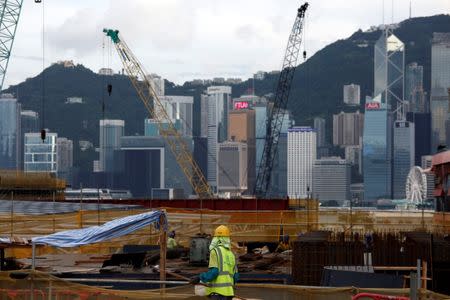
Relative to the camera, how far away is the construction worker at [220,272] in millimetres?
17045

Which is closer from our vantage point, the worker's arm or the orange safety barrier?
the orange safety barrier

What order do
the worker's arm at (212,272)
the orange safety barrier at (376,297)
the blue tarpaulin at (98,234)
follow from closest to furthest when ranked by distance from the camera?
the orange safety barrier at (376,297)
the worker's arm at (212,272)
the blue tarpaulin at (98,234)

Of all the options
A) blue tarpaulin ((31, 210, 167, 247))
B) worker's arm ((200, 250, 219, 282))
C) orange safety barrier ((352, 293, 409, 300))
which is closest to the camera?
orange safety barrier ((352, 293, 409, 300))

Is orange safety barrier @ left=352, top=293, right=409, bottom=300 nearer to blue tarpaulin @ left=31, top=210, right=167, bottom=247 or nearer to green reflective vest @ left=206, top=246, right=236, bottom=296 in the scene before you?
green reflective vest @ left=206, top=246, right=236, bottom=296

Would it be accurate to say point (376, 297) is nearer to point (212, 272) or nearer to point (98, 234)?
point (212, 272)

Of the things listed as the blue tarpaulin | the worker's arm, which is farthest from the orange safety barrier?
the blue tarpaulin

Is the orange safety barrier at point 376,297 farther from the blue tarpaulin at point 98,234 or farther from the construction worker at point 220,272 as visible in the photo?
the blue tarpaulin at point 98,234

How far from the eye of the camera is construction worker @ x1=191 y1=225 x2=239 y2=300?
1705 centimetres

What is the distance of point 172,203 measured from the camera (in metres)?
91.2

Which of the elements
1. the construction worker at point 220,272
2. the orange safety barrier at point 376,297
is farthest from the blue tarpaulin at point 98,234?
the orange safety barrier at point 376,297

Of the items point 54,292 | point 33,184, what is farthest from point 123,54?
point 54,292

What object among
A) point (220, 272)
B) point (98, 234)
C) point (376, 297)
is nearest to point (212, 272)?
point (220, 272)

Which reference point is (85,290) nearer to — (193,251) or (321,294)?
(321,294)

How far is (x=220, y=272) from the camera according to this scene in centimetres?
1708
